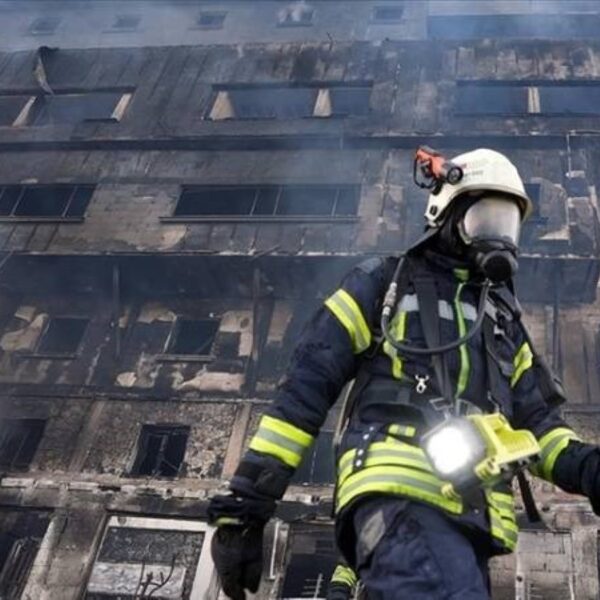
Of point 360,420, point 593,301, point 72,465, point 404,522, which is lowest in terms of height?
point 404,522

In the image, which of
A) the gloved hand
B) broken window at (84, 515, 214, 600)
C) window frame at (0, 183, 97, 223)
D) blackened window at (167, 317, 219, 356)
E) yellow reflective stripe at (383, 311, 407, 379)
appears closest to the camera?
the gloved hand

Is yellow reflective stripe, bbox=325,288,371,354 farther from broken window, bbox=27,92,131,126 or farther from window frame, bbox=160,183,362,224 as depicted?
broken window, bbox=27,92,131,126

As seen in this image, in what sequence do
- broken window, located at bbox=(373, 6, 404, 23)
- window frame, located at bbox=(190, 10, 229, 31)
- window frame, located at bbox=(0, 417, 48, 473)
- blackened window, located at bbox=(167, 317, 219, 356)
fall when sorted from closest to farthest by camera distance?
1. window frame, located at bbox=(0, 417, 48, 473)
2. blackened window, located at bbox=(167, 317, 219, 356)
3. broken window, located at bbox=(373, 6, 404, 23)
4. window frame, located at bbox=(190, 10, 229, 31)

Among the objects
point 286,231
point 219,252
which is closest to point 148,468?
point 219,252

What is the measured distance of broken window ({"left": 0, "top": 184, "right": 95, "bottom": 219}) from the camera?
53.6 feet

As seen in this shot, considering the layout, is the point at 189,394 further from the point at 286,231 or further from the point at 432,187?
the point at 432,187

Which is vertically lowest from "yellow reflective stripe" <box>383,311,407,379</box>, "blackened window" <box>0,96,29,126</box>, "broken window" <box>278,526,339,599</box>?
"yellow reflective stripe" <box>383,311,407,379</box>

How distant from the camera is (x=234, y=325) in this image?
46.0 ft

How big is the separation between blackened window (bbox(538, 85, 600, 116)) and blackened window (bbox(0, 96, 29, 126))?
13987 mm

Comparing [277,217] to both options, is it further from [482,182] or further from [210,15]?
[210,15]

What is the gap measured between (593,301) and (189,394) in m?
7.99

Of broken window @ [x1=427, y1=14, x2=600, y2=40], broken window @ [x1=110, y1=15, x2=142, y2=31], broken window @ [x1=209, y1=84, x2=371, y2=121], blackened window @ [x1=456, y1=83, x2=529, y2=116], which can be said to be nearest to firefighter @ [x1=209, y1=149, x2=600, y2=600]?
blackened window @ [x1=456, y1=83, x2=529, y2=116]

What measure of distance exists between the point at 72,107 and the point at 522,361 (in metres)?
18.4

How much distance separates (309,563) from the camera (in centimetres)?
1054
